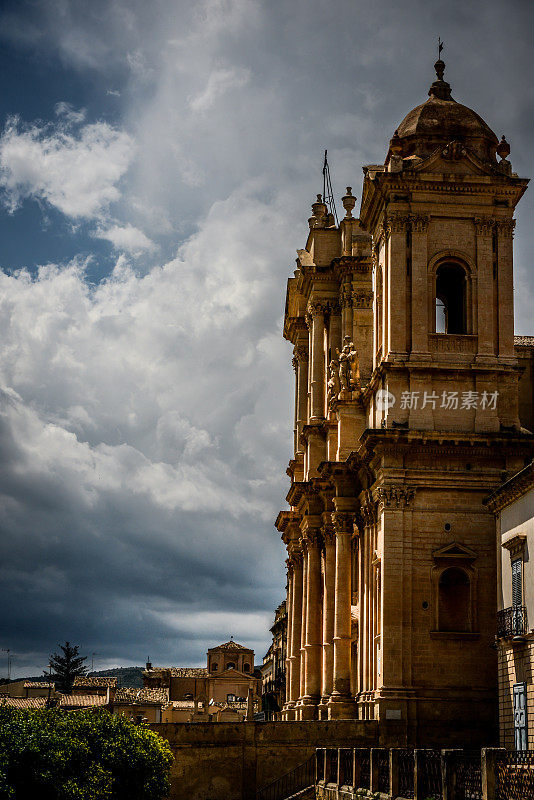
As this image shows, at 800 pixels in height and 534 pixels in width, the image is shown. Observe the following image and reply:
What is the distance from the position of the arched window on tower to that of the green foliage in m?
18.5

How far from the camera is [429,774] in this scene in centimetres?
2581

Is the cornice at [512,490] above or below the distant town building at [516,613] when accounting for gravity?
above

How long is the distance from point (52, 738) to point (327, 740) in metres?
11.0

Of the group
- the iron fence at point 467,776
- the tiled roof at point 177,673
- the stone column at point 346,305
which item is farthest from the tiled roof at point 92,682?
the iron fence at point 467,776

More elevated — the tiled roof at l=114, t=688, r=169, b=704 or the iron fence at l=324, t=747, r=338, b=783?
the tiled roof at l=114, t=688, r=169, b=704

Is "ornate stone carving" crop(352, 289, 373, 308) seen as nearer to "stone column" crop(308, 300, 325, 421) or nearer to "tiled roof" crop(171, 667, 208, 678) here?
"stone column" crop(308, 300, 325, 421)

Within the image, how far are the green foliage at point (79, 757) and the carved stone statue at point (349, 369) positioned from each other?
54.2 ft

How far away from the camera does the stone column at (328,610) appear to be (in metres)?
48.9

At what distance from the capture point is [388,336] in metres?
42.9

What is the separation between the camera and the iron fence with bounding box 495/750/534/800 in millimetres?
21875

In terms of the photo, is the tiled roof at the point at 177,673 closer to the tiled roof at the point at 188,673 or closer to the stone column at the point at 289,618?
the tiled roof at the point at 188,673

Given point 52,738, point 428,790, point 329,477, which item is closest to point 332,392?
point 329,477

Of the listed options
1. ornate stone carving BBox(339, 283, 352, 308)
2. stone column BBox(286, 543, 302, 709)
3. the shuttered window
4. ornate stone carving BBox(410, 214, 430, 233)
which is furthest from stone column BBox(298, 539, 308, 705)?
the shuttered window

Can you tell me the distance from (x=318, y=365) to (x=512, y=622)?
24056mm
